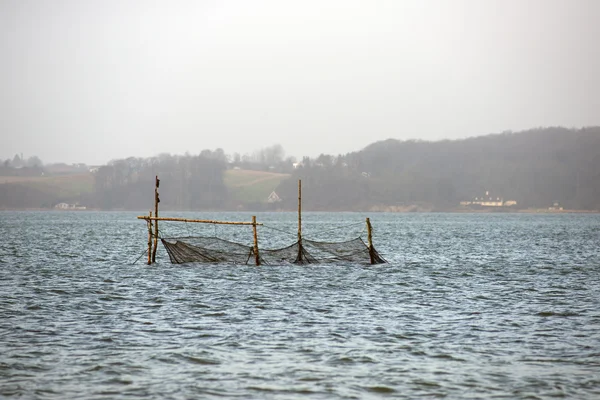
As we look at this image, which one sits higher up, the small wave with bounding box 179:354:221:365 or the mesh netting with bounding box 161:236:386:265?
the mesh netting with bounding box 161:236:386:265

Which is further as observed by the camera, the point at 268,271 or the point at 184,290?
the point at 268,271

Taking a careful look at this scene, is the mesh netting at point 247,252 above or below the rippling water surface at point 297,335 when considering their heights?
above

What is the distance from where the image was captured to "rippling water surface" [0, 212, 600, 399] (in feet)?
41.9

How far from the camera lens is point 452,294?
25625 mm

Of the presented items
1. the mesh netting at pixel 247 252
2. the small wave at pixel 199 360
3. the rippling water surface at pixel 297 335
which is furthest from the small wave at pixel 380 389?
the mesh netting at pixel 247 252

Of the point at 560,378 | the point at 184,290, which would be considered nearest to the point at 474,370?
the point at 560,378

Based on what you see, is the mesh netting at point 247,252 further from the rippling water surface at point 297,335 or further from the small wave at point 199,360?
the small wave at point 199,360

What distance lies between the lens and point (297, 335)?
17.1 m

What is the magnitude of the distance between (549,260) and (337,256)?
1461 cm

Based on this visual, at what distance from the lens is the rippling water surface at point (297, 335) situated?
1277cm

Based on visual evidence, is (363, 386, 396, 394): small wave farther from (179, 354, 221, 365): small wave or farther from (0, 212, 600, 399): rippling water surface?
(179, 354, 221, 365): small wave

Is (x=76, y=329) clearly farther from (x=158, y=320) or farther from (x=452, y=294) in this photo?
(x=452, y=294)

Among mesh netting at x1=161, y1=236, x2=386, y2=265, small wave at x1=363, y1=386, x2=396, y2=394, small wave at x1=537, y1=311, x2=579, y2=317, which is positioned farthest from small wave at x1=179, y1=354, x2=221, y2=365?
mesh netting at x1=161, y1=236, x2=386, y2=265

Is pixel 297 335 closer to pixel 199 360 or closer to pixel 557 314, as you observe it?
pixel 199 360
